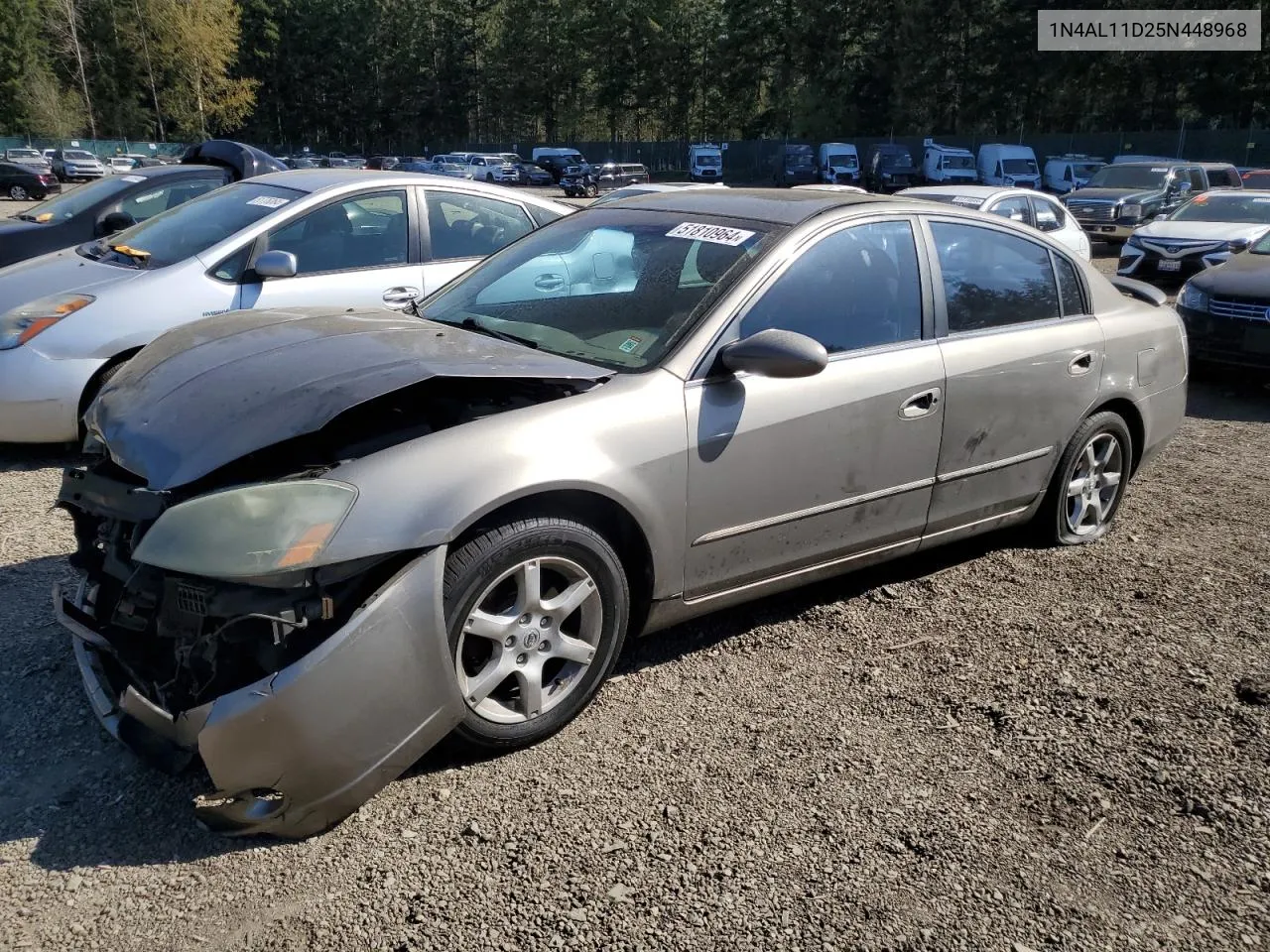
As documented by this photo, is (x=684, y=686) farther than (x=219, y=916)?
Yes

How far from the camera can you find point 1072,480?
4.57m

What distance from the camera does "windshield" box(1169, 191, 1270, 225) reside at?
14.2 meters

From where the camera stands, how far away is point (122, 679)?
8.82ft

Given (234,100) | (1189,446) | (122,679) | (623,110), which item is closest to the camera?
(122,679)

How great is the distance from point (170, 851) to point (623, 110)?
75.0 metres

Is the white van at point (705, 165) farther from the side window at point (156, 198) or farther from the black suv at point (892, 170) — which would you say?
the side window at point (156, 198)

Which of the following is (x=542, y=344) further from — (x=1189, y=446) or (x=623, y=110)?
(x=623, y=110)

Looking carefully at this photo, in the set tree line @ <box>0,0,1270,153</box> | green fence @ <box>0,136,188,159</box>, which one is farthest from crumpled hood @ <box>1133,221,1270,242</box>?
green fence @ <box>0,136,188,159</box>

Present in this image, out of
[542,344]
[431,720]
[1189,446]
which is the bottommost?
[1189,446]

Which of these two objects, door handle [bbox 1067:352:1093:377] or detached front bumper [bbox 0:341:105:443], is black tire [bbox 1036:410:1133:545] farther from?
detached front bumper [bbox 0:341:105:443]

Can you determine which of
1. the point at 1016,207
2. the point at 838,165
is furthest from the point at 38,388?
the point at 838,165

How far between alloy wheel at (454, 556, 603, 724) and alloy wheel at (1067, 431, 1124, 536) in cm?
266

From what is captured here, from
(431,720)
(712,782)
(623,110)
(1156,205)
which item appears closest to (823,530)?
(712,782)

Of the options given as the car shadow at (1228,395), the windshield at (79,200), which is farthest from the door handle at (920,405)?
the windshield at (79,200)
